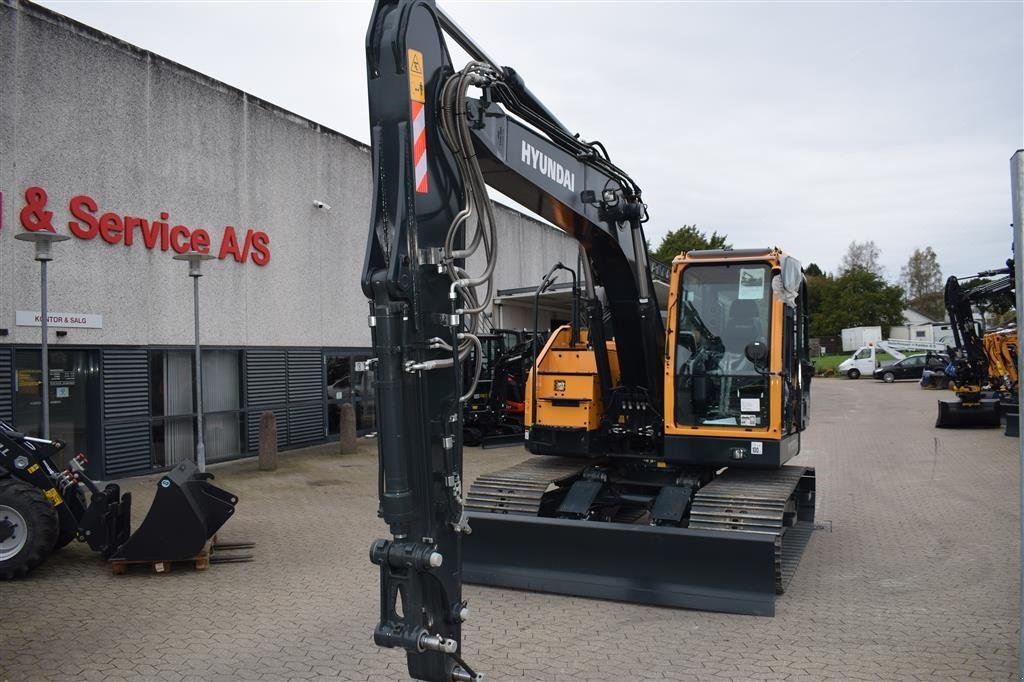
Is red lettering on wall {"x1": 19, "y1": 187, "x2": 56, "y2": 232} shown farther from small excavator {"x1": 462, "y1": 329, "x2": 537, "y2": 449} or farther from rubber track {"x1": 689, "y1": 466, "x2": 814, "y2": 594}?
rubber track {"x1": 689, "y1": 466, "x2": 814, "y2": 594}

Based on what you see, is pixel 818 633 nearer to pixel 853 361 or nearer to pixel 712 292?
pixel 712 292

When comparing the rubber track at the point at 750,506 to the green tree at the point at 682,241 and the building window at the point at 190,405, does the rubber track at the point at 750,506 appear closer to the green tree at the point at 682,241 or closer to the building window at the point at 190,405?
the building window at the point at 190,405

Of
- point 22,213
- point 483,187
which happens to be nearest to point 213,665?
point 483,187

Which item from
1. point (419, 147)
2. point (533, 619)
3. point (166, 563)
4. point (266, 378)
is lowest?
point (533, 619)

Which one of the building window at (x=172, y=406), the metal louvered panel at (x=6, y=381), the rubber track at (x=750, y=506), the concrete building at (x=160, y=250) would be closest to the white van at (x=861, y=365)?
the concrete building at (x=160, y=250)

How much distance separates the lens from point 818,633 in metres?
5.90

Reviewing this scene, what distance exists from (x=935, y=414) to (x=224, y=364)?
786 inches

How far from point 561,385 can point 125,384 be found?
305 inches

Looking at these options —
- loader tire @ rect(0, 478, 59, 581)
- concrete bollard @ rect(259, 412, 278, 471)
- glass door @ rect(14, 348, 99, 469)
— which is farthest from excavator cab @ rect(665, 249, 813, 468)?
glass door @ rect(14, 348, 99, 469)

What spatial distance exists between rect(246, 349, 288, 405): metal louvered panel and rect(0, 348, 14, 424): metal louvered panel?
4.43 metres

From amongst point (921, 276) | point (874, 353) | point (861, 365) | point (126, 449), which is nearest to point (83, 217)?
point (126, 449)

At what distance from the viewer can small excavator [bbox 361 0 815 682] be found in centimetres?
392

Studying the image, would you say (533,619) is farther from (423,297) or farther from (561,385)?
(423,297)

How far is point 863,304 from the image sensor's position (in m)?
68.3
